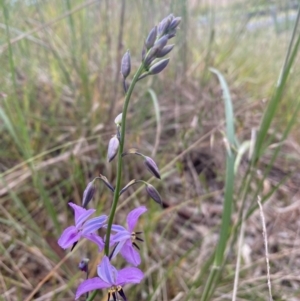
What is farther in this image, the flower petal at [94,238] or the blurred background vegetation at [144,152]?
the blurred background vegetation at [144,152]

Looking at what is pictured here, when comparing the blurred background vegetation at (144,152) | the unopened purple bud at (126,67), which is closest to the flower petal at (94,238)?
the unopened purple bud at (126,67)

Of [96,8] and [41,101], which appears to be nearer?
[41,101]

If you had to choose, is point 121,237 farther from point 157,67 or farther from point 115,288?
point 157,67

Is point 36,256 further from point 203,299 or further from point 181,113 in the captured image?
point 181,113

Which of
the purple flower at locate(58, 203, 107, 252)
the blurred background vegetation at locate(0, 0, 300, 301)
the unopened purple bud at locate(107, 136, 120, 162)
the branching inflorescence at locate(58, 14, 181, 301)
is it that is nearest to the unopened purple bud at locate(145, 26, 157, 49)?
the branching inflorescence at locate(58, 14, 181, 301)

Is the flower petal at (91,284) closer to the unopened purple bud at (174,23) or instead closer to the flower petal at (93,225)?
the flower petal at (93,225)

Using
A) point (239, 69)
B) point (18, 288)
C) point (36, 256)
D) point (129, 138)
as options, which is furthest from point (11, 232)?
point (239, 69)

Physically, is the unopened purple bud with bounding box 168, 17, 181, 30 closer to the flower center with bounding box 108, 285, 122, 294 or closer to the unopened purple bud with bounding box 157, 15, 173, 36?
the unopened purple bud with bounding box 157, 15, 173, 36
